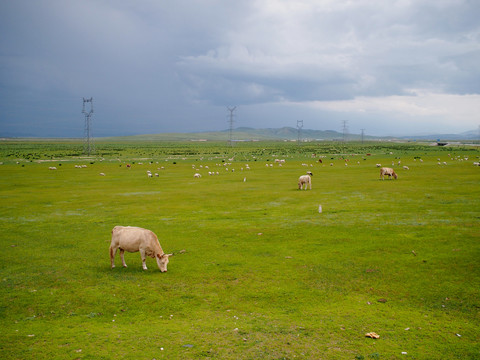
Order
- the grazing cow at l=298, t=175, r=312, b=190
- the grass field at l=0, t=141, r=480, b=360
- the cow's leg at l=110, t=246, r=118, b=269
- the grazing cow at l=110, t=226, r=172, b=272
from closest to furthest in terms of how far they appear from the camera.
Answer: the grass field at l=0, t=141, r=480, b=360
the grazing cow at l=110, t=226, r=172, b=272
the cow's leg at l=110, t=246, r=118, b=269
the grazing cow at l=298, t=175, r=312, b=190

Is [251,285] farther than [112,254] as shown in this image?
No

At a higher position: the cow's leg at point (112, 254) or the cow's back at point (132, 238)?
the cow's back at point (132, 238)

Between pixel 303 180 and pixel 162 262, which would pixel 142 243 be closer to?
pixel 162 262

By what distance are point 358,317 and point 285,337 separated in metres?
2.93

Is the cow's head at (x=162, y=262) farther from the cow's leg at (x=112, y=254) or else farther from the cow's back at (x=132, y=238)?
the cow's leg at (x=112, y=254)

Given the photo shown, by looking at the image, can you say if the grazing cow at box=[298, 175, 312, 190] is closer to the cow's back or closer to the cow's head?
the cow's head

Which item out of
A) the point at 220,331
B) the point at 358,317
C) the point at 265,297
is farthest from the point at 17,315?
the point at 358,317

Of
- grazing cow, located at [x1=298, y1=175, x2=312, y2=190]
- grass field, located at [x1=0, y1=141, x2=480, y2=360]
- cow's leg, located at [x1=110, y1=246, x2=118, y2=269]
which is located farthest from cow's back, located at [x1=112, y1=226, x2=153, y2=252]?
grazing cow, located at [x1=298, y1=175, x2=312, y2=190]

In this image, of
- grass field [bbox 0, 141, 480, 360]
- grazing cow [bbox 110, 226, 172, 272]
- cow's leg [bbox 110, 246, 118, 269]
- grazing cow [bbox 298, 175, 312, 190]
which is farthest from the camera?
grazing cow [bbox 298, 175, 312, 190]

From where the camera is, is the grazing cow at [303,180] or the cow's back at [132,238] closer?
the cow's back at [132,238]

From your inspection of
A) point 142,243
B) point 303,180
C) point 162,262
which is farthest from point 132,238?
point 303,180

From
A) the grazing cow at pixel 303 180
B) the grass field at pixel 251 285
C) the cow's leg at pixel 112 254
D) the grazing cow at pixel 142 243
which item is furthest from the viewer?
the grazing cow at pixel 303 180

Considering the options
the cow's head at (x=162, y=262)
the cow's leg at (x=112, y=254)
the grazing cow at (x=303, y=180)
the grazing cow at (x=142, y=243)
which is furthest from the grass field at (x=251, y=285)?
the grazing cow at (x=303, y=180)

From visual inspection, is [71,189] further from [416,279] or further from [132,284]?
[416,279]
